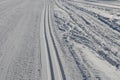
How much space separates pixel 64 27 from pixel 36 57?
4.20m

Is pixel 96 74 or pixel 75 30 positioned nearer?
pixel 96 74

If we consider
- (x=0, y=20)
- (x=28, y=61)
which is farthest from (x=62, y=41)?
(x=0, y=20)

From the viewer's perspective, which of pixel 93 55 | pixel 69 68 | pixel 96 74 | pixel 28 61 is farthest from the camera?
pixel 93 55

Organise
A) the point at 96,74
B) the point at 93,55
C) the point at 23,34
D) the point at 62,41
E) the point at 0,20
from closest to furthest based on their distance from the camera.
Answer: the point at 96,74
the point at 93,55
the point at 62,41
the point at 23,34
the point at 0,20

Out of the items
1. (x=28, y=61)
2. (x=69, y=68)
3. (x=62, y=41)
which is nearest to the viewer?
(x=69, y=68)

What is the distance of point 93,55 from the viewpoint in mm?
7191

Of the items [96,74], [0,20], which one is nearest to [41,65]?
[96,74]

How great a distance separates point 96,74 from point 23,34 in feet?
15.5

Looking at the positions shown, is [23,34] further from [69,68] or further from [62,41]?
[69,68]

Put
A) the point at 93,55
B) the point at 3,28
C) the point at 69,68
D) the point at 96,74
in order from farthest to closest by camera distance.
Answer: the point at 3,28 → the point at 93,55 → the point at 69,68 → the point at 96,74

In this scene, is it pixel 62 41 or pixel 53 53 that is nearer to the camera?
pixel 53 53

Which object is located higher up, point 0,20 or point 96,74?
point 96,74

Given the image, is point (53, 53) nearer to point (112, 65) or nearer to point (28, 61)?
point (28, 61)

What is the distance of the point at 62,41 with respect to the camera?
8.70m
